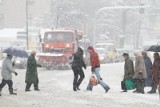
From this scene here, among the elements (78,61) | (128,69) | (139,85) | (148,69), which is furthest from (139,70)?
(78,61)

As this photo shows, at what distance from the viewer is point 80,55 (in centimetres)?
2075

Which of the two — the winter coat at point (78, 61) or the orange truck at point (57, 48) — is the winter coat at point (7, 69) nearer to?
the winter coat at point (78, 61)

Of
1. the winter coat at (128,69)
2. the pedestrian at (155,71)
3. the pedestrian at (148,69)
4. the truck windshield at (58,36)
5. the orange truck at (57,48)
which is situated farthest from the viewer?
the truck windshield at (58,36)

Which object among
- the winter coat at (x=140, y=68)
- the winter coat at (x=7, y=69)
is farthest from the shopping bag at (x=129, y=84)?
the winter coat at (x=7, y=69)

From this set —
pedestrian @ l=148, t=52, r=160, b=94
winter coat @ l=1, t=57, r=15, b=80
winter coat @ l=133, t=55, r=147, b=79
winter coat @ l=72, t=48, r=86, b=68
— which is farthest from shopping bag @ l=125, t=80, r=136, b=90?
winter coat @ l=1, t=57, r=15, b=80

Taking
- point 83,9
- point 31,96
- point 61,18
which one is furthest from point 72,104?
point 83,9

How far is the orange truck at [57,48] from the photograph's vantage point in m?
37.4

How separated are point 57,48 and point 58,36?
1.19 metres

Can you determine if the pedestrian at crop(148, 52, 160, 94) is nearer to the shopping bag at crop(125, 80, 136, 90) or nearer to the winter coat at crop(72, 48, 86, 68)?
the shopping bag at crop(125, 80, 136, 90)

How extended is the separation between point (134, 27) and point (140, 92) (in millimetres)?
78512

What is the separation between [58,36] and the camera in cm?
3916

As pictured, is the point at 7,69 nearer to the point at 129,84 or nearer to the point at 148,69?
the point at 129,84

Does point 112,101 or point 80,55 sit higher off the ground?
point 80,55

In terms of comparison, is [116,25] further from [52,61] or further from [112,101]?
[112,101]
